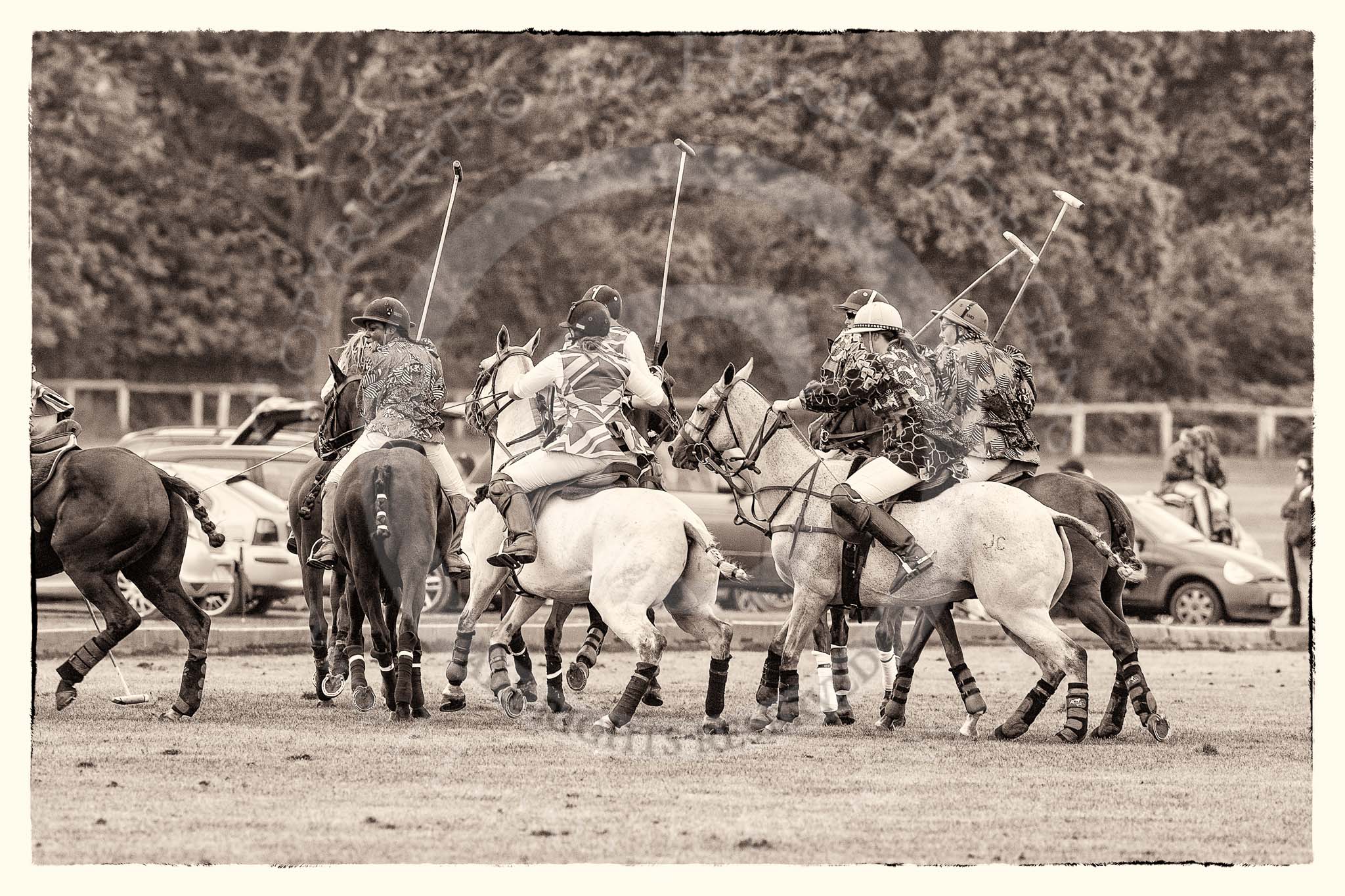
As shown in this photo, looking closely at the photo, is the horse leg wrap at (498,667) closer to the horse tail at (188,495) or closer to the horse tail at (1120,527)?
the horse tail at (188,495)

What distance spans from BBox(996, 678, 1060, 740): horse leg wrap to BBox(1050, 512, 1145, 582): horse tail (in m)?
0.83

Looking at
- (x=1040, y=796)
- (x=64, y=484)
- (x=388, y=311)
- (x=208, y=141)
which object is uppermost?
(x=208, y=141)

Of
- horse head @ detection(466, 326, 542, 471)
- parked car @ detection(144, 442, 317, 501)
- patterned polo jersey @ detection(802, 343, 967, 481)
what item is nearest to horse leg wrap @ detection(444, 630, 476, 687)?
horse head @ detection(466, 326, 542, 471)

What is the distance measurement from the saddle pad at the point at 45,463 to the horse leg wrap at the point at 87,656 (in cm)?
107

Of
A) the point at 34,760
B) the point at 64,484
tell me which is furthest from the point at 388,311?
the point at 34,760

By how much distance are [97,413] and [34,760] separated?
2706 cm

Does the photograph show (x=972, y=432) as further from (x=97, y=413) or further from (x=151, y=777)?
(x=97, y=413)

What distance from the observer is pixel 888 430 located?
12.4 metres

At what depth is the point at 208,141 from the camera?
118 feet

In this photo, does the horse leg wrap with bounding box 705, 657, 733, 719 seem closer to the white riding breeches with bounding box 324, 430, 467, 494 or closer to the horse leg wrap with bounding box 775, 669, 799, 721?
the horse leg wrap with bounding box 775, 669, 799, 721

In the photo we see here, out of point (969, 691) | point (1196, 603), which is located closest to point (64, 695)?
point (969, 691)

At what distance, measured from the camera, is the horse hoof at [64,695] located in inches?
510

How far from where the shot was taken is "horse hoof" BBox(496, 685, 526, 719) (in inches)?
509

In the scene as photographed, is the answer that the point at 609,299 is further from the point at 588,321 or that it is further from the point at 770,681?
the point at 770,681
